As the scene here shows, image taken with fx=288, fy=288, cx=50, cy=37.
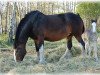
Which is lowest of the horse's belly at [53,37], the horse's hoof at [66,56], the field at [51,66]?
the horse's hoof at [66,56]

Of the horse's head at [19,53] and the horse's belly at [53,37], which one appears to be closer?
the horse's head at [19,53]

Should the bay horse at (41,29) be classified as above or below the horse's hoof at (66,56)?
above

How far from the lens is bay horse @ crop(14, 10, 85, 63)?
809 cm

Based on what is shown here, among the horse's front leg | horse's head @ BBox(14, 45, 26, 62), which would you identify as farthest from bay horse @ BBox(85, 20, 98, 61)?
horse's head @ BBox(14, 45, 26, 62)

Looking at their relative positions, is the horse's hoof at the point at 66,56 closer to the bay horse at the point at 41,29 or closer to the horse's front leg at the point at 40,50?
the bay horse at the point at 41,29

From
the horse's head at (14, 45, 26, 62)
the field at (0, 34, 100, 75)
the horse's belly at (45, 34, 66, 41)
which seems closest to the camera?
the field at (0, 34, 100, 75)

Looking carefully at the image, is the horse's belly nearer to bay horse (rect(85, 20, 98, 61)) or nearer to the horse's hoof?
the horse's hoof

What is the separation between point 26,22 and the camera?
8.14 metres

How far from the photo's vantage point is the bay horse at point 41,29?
Answer: 8.09 m

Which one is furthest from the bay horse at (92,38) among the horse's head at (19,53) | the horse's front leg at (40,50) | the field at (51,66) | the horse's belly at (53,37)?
the horse's head at (19,53)

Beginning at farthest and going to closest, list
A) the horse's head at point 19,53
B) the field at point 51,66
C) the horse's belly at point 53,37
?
the horse's belly at point 53,37 < the horse's head at point 19,53 < the field at point 51,66

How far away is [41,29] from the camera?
8.25m

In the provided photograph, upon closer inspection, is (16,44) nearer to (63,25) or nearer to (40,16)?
(40,16)

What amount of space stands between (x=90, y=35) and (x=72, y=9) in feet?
44.5
